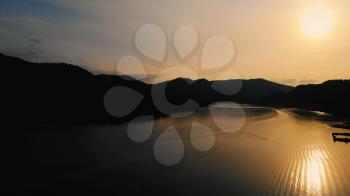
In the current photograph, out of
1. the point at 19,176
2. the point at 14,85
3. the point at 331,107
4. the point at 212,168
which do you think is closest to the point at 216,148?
the point at 212,168

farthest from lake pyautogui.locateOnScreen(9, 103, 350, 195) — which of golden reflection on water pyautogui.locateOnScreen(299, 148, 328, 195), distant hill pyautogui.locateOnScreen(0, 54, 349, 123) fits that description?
distant hill pyautogui.locateOnScreen(0, 54, 349, 123)

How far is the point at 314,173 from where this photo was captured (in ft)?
125

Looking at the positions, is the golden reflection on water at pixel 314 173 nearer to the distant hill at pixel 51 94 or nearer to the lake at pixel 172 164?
the lake at pixel 172 164

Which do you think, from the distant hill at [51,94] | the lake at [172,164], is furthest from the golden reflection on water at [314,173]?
the distant hill at [51,94]

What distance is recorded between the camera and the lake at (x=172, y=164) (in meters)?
29.9

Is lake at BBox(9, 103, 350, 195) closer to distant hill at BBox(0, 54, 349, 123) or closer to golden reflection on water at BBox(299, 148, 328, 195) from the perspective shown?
golden reflection on water at BBox(299, 148, 328, 195)

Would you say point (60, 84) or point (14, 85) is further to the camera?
point (60, 84)

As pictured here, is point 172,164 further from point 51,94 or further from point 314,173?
point 51,94

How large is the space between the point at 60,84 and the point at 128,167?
8798 cm

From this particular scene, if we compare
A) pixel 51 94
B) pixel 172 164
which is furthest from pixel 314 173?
pixel 51 94

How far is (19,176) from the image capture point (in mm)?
30375

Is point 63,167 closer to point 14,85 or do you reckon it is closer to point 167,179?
point 167,179

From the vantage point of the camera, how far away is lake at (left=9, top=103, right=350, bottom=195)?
98.1ft

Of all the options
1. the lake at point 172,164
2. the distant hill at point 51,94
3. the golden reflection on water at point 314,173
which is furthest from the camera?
the distant hill at point 51,94
